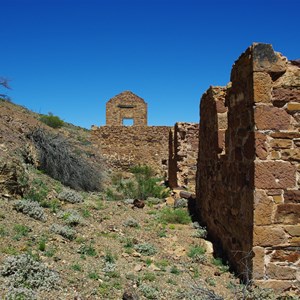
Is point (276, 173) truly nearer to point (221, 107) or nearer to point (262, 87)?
point (262, 87)

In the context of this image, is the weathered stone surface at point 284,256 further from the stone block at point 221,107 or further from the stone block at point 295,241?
the stone block at point 221,107

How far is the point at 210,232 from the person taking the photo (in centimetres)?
693

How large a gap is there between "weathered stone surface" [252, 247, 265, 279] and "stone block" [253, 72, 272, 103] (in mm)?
1871

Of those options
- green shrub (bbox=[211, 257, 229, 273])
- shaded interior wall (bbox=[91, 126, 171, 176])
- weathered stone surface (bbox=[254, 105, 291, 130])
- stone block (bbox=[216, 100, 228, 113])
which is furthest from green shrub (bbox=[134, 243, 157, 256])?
shaded interior wall (bbox=[91, 126, 171, 176])

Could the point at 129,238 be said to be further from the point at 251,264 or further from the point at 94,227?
the point at 251,264

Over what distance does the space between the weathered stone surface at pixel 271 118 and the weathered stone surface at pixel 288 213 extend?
0.98 metres

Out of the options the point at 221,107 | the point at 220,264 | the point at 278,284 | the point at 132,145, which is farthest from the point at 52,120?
the point at 278,284

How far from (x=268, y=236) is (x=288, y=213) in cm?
39

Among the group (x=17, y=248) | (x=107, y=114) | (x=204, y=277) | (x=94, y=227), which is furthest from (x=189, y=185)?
(x=107, y=114)

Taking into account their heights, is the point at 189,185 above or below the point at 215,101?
below

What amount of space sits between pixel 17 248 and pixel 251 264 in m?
3.13

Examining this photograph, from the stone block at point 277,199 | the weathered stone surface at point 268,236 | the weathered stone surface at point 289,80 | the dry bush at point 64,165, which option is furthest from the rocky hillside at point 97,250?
the weathered stone surface at point 289,80

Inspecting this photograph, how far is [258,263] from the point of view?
431 cm

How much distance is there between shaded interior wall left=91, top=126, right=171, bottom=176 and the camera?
19.4 meters
